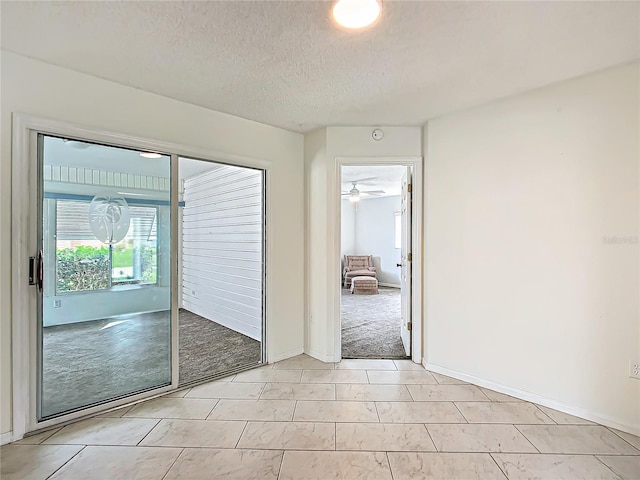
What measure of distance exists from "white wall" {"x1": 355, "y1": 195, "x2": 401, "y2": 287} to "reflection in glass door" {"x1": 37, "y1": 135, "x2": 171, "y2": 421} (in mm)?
6621

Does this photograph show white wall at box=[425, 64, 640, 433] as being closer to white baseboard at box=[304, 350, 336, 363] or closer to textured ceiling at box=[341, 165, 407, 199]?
white baseboard at box=[304, 350, 336, 363]

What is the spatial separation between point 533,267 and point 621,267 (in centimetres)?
51

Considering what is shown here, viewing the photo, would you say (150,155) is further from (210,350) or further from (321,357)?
(321,357)

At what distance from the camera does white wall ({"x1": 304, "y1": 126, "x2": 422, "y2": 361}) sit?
→ 3.28 m

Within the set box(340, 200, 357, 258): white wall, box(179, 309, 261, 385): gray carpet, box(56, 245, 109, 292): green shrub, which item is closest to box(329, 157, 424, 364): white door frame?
box(179, 309, 261, 385): gray carpet

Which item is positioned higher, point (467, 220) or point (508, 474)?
point (467, 220)

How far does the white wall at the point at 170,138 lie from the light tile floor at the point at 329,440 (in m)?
0.63

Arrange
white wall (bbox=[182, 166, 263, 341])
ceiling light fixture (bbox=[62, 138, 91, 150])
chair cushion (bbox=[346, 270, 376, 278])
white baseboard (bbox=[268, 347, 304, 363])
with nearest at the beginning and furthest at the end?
ceiling light fixture (bbox=[62, 138, 91, 150])
white baseboard (bbox=[268, 347, 304, 363])
white wall (bbox=[182, 166, 263, 341])
chair cushion (bbox=[346, 270, 376, 278])

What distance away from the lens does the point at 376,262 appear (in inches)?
357

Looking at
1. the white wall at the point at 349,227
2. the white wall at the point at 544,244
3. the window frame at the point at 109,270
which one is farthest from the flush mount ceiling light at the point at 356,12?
the white wall at the point at 349,227

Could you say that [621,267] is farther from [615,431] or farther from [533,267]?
[615,431]

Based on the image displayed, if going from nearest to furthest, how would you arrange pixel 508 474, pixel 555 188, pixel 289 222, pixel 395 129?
pixel 508 474 < pixel 555 188 < pixel 395 129 < pixel 289 222

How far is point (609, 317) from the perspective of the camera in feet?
7.23

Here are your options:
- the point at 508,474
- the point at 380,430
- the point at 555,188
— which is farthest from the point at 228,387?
the point at 555,188
